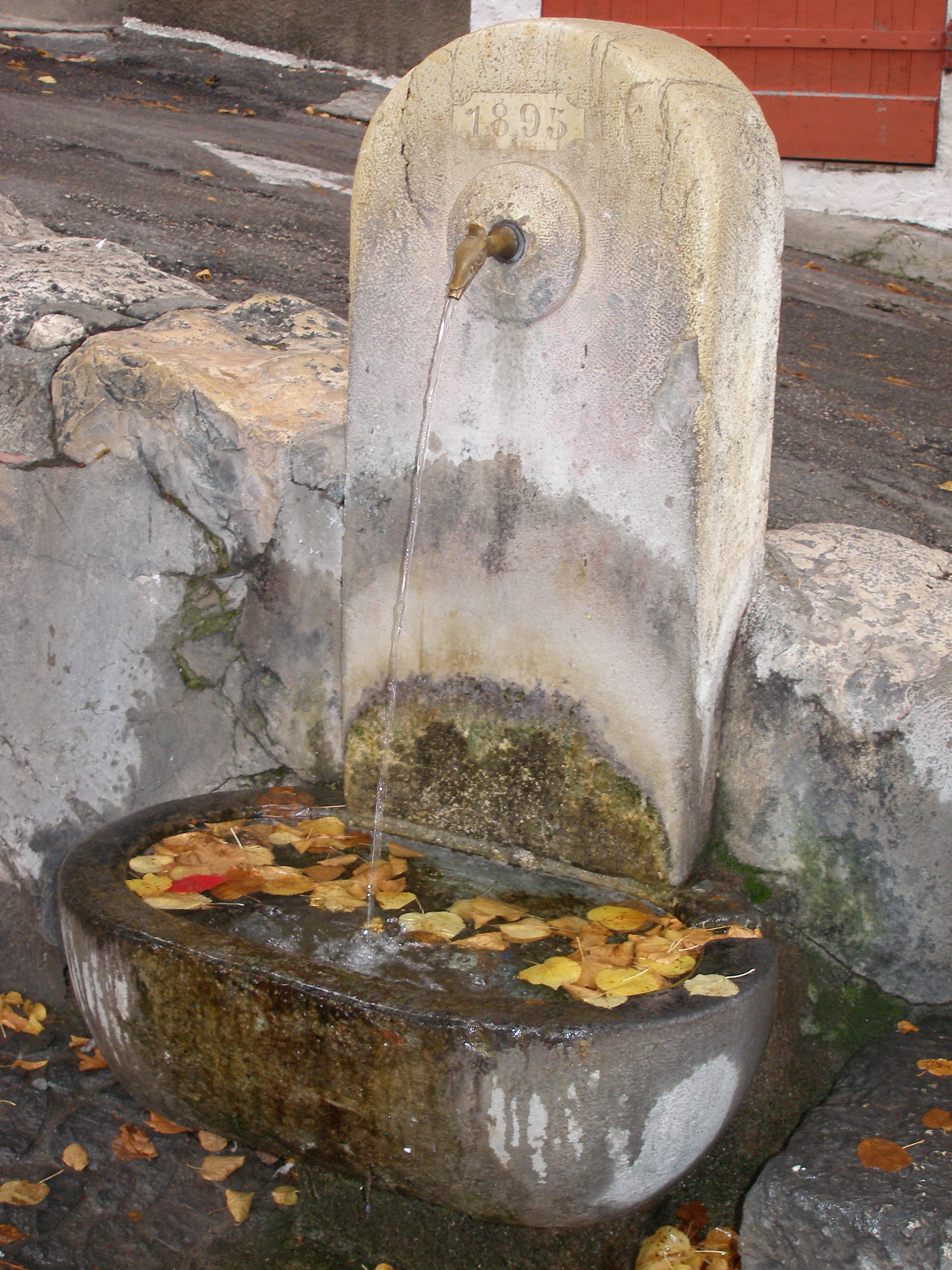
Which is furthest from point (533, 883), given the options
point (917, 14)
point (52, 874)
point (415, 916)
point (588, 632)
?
point (917, 14)

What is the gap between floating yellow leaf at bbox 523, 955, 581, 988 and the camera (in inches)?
71.8

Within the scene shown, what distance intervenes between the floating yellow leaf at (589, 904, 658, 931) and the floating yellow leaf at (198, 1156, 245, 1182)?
2.95 ft

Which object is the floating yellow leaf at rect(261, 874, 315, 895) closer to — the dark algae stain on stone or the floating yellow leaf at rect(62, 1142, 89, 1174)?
the dark algae stain on stone

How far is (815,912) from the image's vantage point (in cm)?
210

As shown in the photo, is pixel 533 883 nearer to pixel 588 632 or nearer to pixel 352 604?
pixel 588 632

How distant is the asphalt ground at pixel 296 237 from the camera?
12.0 feet

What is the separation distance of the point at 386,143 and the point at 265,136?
523 centimetres

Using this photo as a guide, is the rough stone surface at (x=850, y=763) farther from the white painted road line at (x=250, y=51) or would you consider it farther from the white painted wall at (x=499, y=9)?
the white painted road line at (x=250, y=51)

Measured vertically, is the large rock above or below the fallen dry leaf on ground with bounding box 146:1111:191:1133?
above

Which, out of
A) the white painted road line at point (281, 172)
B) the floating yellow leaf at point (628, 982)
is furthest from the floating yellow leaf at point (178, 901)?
the white painted road line at point (281, 172)

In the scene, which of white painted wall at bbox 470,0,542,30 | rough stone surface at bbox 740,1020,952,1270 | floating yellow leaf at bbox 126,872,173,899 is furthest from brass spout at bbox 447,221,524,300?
white painted wall at bbox 470,0,542,30

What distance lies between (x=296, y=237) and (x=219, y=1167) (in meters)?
3.75

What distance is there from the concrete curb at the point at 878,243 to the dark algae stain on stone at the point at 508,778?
193 inches

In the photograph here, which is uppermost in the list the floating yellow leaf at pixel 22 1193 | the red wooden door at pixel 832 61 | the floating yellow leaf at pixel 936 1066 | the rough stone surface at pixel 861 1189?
the red wooden door at pixel 832 61
